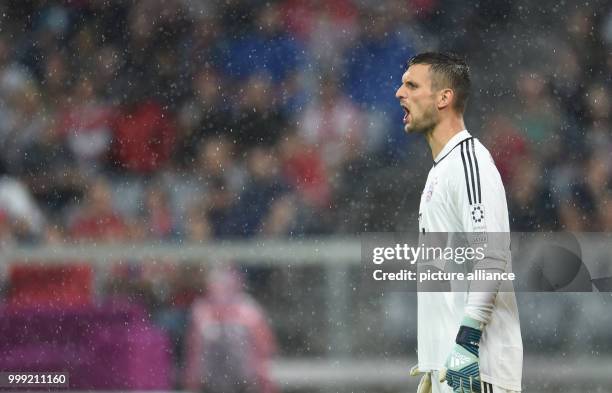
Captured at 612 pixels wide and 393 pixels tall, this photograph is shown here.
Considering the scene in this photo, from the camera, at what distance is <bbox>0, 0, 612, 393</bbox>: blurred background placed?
4609 millimetres

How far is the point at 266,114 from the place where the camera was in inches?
223

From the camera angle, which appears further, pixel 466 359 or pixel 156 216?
pixel 156 216

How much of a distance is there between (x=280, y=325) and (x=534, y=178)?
1.52m

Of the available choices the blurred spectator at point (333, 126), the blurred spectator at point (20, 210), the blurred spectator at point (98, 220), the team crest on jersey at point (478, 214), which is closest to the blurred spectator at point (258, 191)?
the blurred spectator at point (333, 126)

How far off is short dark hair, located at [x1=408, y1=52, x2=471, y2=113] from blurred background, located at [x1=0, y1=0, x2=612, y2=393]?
5.78ft

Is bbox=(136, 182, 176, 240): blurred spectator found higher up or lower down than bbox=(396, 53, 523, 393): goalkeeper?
higher up

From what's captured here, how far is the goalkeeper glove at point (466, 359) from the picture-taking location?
100 inches

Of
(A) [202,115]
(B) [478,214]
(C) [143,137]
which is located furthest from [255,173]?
(B) [478,214]

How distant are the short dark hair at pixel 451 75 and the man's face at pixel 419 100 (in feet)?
0.07

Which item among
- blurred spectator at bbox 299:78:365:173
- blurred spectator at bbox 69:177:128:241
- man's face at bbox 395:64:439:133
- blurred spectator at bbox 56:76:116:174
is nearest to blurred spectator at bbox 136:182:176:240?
blurred spectator at bbox 69:177:128:241

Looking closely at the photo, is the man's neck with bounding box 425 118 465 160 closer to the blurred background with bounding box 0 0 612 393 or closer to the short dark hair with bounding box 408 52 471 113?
the short dark hair with bounding box 408 52 471 113

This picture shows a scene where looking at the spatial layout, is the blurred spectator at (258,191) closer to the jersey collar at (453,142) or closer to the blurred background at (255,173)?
the blurred background at (255,173)

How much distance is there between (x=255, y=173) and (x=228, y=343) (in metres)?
1.17

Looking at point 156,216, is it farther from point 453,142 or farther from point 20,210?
point 453,142
